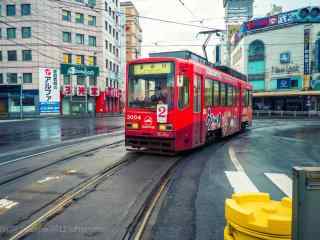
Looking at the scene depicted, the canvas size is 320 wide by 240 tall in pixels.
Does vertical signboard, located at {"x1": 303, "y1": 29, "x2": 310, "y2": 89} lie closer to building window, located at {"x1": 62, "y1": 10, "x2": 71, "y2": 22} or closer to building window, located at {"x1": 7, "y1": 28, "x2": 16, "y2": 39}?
building window, located at {"x1": 62, "y1": 10, "x2": 71, "y2": 22}

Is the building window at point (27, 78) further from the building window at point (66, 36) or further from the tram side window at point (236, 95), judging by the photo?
the tram side window at point (236, 95)

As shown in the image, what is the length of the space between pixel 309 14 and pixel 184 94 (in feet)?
141

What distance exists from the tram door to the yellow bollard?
26.5 feet

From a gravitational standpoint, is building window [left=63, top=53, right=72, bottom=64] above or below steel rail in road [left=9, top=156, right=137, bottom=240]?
above

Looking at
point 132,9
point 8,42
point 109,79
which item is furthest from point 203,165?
point 132,9

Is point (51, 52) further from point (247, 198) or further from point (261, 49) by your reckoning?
point (247, 198)

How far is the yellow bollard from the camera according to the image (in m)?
1.92

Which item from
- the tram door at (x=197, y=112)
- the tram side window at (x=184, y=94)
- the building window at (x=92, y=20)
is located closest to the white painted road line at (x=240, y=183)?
the tram side window at (x=184, y=94)

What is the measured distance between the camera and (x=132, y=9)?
230 ft

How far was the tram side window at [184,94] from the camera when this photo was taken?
380 inches

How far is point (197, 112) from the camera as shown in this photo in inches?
416

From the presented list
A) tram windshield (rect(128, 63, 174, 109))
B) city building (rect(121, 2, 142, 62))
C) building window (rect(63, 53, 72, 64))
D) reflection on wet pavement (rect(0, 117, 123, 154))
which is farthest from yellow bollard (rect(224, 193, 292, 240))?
city building (rect(121, 2, 142, 62))

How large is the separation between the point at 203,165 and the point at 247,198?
628 centimetres

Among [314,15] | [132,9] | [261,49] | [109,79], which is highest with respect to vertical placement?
[132,9]
